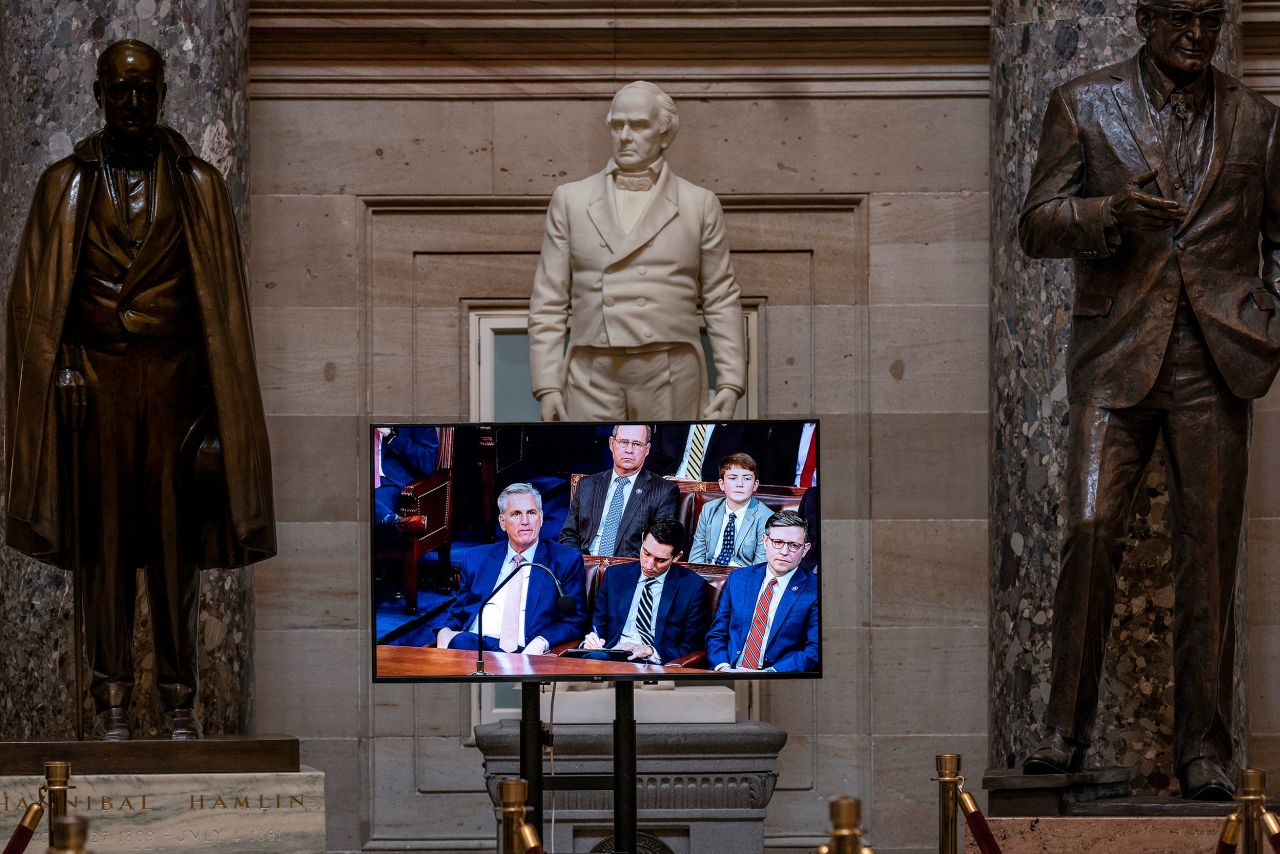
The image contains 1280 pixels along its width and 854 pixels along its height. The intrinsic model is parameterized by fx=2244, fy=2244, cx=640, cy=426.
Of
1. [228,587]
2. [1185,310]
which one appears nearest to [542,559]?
[1185,310]

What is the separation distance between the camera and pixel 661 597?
6.16 meters

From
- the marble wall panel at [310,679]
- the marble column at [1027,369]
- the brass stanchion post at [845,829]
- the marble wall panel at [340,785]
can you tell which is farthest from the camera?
the marble wall panel at [310,679]

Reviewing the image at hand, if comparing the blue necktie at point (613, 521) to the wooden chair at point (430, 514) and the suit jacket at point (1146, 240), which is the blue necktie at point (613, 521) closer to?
the wooden chair at point (430, 514)

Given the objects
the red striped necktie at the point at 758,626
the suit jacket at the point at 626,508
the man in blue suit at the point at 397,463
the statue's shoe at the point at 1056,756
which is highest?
the man in blue suit at the point at 397,463

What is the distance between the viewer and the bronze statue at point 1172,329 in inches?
280

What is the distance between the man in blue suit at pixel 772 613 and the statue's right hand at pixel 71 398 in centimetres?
230

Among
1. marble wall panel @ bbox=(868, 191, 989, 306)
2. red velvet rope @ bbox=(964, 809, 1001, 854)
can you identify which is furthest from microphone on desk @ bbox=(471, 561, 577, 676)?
marble wall panel @ bbox=(868, 191, 989, 306)

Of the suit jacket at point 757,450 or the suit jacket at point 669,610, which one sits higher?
the suit jacket at point 757,450

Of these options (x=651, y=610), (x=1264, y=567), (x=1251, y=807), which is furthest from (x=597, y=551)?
(x=1264, y=567)

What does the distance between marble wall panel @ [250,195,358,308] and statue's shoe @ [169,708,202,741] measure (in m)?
3.35

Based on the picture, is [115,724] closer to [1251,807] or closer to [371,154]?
[1251,807]

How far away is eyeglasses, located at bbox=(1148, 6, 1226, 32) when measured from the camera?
284 inches

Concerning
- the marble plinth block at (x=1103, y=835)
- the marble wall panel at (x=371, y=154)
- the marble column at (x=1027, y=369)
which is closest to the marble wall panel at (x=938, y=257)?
the marble column at (x=1027, y=369)

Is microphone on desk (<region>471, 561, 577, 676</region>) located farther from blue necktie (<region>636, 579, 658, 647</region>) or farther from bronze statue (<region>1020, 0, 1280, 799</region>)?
bronze statue (<region>1020, 0, 1280, 799</region>)
